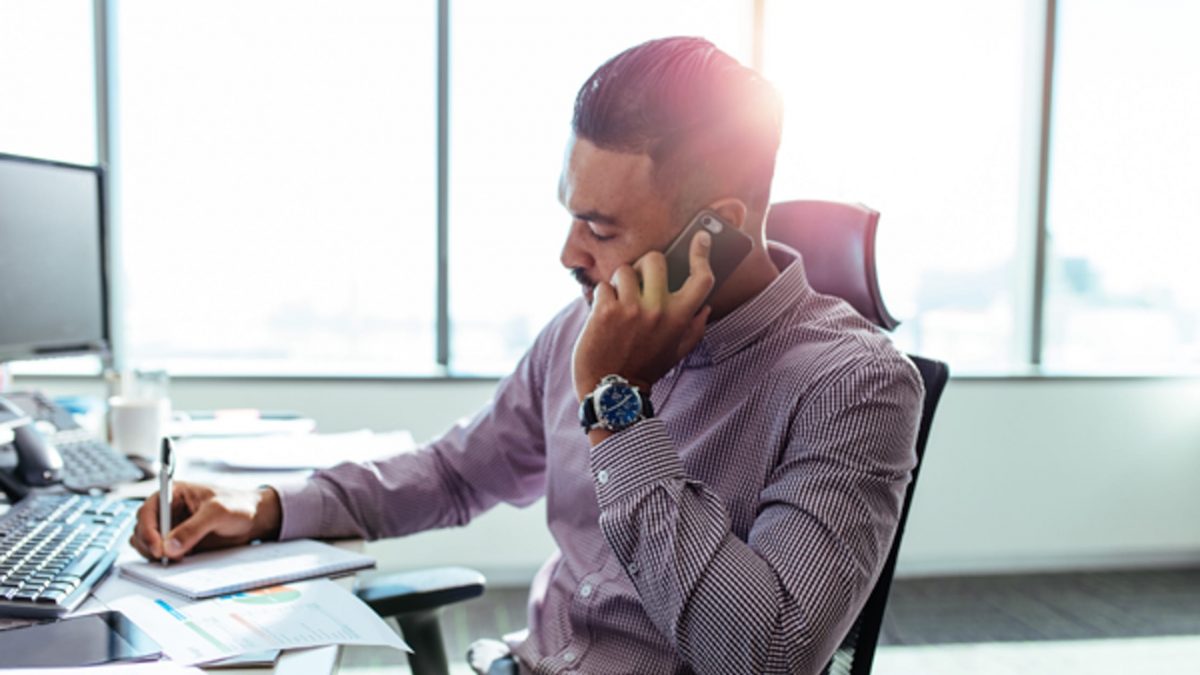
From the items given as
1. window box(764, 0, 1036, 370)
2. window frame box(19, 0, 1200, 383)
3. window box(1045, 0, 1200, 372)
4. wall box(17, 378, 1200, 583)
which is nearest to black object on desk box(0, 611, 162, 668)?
window frame box(19, 0, 1200, 383)

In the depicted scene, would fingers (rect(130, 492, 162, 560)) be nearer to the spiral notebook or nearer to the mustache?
the spiral notebook

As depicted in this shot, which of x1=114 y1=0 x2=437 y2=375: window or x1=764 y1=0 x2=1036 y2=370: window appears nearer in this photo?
x1=114 y1=0 x2=437 y2=375: window

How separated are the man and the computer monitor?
0.58 m

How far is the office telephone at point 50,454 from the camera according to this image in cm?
130

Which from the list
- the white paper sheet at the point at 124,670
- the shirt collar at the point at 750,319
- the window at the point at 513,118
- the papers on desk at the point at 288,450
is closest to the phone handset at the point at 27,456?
the papers on desk at the point at 288,450

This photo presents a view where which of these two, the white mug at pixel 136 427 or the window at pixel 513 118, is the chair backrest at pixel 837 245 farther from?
the window at pixel 513 118

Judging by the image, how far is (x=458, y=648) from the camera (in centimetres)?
262

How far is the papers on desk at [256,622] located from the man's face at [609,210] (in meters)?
0.44

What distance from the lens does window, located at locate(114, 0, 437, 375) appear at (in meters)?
3.05

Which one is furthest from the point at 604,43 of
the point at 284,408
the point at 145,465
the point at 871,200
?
the point at 145,465

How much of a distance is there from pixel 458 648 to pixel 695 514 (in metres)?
1.92

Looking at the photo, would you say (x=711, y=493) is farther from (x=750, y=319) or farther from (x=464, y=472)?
(x=464, y=472)

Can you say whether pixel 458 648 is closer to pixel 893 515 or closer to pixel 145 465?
pixel 145 465

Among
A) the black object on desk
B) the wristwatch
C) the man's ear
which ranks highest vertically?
the man's ear
